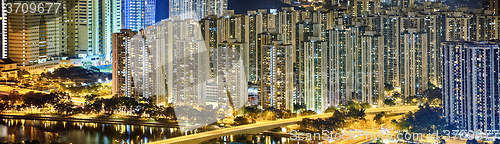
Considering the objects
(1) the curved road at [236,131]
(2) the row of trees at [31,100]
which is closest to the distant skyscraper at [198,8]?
(2) the row of trees at [31,100]

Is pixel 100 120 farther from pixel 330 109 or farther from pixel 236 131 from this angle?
pixel 330 109

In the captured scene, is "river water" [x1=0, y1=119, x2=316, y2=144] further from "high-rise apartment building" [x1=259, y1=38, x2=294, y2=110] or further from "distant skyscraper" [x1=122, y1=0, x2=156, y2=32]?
"distant skyscraper" [x1=122, y1=0, x2=156, y2=32]

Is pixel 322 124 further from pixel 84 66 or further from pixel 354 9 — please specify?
pixel 84 66

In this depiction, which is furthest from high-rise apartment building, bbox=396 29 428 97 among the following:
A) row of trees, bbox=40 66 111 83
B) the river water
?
row of trees, bbox=40 66 111 83

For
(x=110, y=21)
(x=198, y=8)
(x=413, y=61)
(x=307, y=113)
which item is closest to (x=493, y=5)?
(x=413, y=61)

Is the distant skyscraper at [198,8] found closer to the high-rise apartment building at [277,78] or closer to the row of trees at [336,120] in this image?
the high-rise apartment building at [277,78]

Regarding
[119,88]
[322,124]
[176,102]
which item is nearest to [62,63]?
[119,88]

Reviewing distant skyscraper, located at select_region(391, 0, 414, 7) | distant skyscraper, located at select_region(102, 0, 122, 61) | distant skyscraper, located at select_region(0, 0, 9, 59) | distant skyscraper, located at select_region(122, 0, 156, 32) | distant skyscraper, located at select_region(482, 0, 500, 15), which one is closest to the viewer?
distant skyscraper, located at select_region(482, 0, 500, 15)

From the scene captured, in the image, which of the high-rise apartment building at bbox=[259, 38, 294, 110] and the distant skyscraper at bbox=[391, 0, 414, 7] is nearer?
the high-rise apartment building at bbox=[259, 38, 294, 110]
